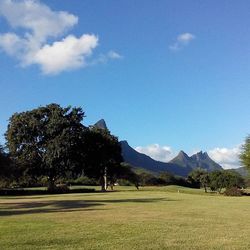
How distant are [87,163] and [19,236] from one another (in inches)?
2867

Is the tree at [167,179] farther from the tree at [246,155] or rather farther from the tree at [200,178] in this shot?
the tree at [246,155]

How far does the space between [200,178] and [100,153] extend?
55.5m

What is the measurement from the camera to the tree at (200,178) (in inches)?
5139

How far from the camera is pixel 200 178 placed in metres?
139

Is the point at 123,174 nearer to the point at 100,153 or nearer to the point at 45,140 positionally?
the point at 100,153

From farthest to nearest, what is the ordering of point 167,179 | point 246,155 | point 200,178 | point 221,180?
point 167,179 → point 200,178 → point 221,180 → point 246,155

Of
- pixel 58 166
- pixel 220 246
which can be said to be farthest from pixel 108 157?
pixel 220 246

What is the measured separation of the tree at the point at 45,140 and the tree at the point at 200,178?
52181 mm

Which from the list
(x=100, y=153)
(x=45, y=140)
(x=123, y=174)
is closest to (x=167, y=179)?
(x=123, y=174)

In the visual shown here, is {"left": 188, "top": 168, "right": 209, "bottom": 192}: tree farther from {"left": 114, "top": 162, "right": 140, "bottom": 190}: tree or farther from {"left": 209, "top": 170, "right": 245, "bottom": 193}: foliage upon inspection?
{"left": 114, "top": 162, "right": 140, "bottom": 190}: tree

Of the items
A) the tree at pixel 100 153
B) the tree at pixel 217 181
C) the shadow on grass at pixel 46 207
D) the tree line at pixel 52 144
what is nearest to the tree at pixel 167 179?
the tree at pixel 217 181

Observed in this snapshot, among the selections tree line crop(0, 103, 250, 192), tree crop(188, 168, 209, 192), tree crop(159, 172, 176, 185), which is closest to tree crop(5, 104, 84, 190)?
tree line crop(0, 103, 250, 192)

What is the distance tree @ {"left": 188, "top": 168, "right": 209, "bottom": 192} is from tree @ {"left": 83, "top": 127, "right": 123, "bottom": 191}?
1646 inches

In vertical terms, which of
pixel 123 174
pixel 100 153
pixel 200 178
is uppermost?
pixel 100 153
